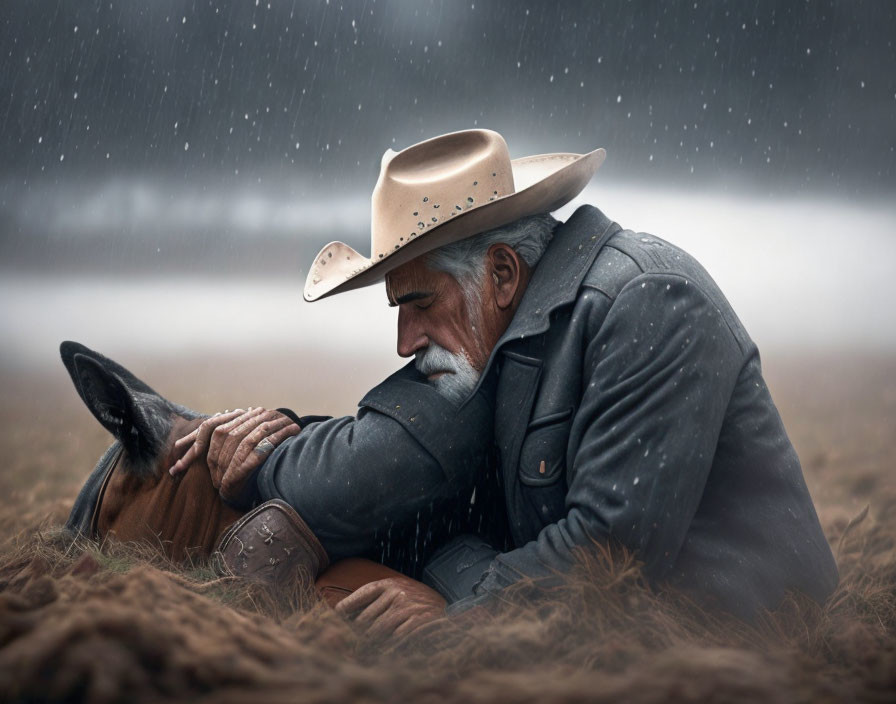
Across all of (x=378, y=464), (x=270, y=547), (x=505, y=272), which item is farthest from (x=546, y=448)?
(x=270, y=547)

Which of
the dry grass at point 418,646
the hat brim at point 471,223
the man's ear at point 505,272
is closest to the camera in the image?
the dry grass at point 418,646

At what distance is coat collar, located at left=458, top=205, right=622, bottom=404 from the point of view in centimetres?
262

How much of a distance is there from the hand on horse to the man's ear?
0.82 metres

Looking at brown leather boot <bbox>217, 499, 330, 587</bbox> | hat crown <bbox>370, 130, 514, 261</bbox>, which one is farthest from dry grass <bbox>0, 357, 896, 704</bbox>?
Result: hat crown <bbox>370, 130, 514, 261</bbox>

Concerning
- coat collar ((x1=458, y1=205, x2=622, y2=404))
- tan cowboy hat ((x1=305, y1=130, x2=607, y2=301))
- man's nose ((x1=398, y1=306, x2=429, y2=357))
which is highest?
tan cowboy hat ((x1=305, y1=130, x2=607, y2=301))

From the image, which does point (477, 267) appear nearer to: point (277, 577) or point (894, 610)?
point (277, 577)

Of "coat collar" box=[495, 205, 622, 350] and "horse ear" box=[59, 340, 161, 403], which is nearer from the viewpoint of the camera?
"coat collar" box=[495, 205, 622, 350]

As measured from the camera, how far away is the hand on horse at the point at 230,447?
2.74 metres

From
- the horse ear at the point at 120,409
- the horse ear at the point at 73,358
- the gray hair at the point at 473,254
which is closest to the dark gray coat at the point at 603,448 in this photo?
the gray hair at the point at 473,254

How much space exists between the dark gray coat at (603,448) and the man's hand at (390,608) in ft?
0.54

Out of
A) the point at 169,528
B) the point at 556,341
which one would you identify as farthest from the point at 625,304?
the point at 169,528

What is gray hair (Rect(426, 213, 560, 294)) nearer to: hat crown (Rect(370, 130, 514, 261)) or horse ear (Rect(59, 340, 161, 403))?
hat crown (Rect(370, 130, 514, 261))

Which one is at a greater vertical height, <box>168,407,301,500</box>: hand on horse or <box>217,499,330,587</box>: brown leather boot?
<box>168,407,301,500</box>: hand on horse

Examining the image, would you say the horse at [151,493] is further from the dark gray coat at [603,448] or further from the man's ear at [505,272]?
the man's ear at [505,272]
